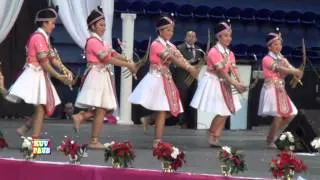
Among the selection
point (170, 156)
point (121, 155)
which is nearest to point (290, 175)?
point (170, 156)

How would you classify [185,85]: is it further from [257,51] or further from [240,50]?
[257,51]

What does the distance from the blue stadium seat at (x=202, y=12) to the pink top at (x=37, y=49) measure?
949 cm

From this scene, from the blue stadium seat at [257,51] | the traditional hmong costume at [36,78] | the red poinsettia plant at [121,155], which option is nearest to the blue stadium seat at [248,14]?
the blue stadium seat at [257,51]

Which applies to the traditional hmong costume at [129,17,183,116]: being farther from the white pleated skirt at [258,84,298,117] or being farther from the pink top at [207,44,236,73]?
the white pleated skirt at [258,84,298,117]

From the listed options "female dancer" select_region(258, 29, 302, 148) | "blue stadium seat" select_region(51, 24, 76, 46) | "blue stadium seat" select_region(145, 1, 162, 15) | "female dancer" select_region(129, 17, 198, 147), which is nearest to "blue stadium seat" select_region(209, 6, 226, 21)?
"blue stadium seat" select_region(145, 1, 162, 15)

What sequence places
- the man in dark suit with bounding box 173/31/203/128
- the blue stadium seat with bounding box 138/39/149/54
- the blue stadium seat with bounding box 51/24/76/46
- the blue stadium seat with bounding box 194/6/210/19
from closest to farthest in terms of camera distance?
1. the man in dark suit with bounding box 173/31/203/128
2. the blue stadium seat with bounding box 138/39/149/54
3. the blue stadium seat with bounding box 51/24/76/46
4. the blue stadium seat with bounding box 194/6/210/19

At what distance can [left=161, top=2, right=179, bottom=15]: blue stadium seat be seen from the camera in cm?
2084

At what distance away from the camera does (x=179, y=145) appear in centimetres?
1407

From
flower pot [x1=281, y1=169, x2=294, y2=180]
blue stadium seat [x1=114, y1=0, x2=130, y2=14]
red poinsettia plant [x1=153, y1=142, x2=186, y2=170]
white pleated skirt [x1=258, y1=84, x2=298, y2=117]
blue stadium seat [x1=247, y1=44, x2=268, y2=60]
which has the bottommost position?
flower pot [x1=281, y1=169, x2=294, y2=180]

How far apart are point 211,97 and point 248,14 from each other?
346 inches

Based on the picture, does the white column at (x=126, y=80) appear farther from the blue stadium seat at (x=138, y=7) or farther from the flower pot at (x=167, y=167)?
the flower pot at (x=167, y=167)

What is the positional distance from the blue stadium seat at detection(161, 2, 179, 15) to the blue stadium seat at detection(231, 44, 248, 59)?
1569mm

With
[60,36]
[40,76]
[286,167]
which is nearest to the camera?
[286,167]

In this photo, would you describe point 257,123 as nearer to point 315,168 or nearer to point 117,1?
point 117,1
